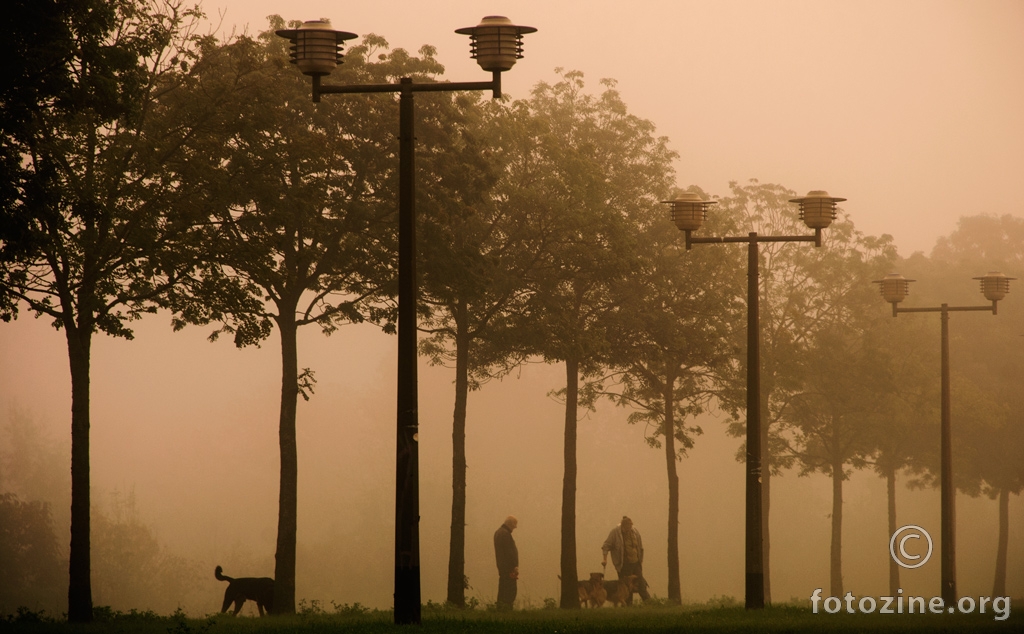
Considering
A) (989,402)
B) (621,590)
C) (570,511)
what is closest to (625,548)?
(621,590)

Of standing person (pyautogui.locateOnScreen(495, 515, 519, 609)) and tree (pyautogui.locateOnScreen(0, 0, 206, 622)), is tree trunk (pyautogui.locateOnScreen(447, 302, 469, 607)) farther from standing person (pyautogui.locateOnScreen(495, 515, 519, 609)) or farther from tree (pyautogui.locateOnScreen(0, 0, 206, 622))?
tree (pyautogui.locateOnScreen(0, 0, 206, 622))

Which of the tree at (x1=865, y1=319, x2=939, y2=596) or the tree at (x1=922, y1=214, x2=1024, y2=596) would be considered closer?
the tree at (x1=865, y1=319, x2=939, y2=596)

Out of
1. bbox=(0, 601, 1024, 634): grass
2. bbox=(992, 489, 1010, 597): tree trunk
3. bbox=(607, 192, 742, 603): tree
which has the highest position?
bbox=(607, 192, 742, 603): tree

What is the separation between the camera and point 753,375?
18.1 meters

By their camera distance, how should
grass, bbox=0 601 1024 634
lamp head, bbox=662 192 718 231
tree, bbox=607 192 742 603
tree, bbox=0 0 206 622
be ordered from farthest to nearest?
1. tree, bbox=607 192 742 603
2. lamp head, bbox=662 192 718 231
3. tree, bbox=0 0 206 622
4. grass, bbox=0 601 1024 634

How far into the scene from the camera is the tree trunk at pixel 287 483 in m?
20.6

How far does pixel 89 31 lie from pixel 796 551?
7355cm

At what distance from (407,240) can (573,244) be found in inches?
570

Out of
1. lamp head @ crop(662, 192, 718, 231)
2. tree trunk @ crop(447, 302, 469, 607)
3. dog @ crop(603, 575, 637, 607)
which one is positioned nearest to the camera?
lamp head @ crop(662, 192, 718, 231)

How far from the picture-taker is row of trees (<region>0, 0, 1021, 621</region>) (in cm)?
1681

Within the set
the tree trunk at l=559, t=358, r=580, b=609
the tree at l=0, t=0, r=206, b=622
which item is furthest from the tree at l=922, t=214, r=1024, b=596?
the tree at l=0, t=0, r=206, b=622

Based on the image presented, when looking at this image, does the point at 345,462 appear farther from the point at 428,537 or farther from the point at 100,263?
the point at 100,263

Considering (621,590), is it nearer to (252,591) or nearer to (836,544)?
(252,591)

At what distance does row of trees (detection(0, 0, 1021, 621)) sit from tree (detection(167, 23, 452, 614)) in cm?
5
